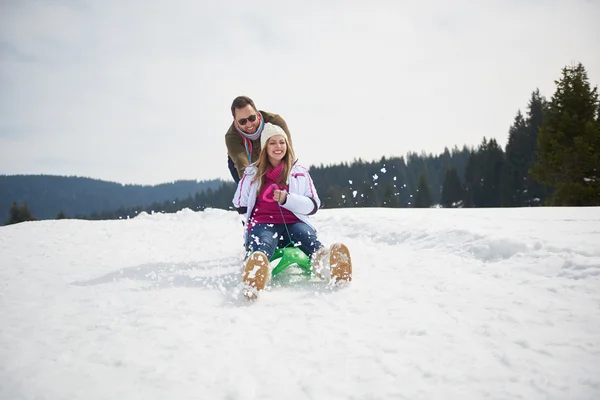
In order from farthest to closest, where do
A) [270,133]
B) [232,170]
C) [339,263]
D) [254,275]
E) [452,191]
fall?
[452,191] → [232,170] → [270,133] → [339,263] → [254,275]

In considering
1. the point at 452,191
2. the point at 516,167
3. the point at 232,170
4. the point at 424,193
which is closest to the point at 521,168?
the point at 516,167

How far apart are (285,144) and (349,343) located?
2520mm

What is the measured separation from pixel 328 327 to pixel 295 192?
1.85m

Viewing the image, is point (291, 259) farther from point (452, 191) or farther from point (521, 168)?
point (452, 191)

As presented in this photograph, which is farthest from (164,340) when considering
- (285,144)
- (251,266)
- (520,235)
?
(520,235)

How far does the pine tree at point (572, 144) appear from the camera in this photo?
16.5m

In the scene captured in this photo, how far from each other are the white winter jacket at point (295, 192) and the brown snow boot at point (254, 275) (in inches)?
35.6

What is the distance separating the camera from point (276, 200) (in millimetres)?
3604

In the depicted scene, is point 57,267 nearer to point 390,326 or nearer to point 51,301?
point 51,301

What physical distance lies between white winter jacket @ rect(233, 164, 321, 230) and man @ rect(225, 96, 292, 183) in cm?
56

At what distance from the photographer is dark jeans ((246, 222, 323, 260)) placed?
3557 mm

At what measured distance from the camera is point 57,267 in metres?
4.43

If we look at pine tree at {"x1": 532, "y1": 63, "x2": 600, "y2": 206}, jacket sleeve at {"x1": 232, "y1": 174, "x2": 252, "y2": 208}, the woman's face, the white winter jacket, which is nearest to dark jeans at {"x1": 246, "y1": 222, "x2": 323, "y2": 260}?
the white winter jacket

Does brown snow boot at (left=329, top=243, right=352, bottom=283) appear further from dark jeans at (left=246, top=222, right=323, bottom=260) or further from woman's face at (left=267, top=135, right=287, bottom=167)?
woman's face at (left=267, top=135, right=287, bottom=167)
